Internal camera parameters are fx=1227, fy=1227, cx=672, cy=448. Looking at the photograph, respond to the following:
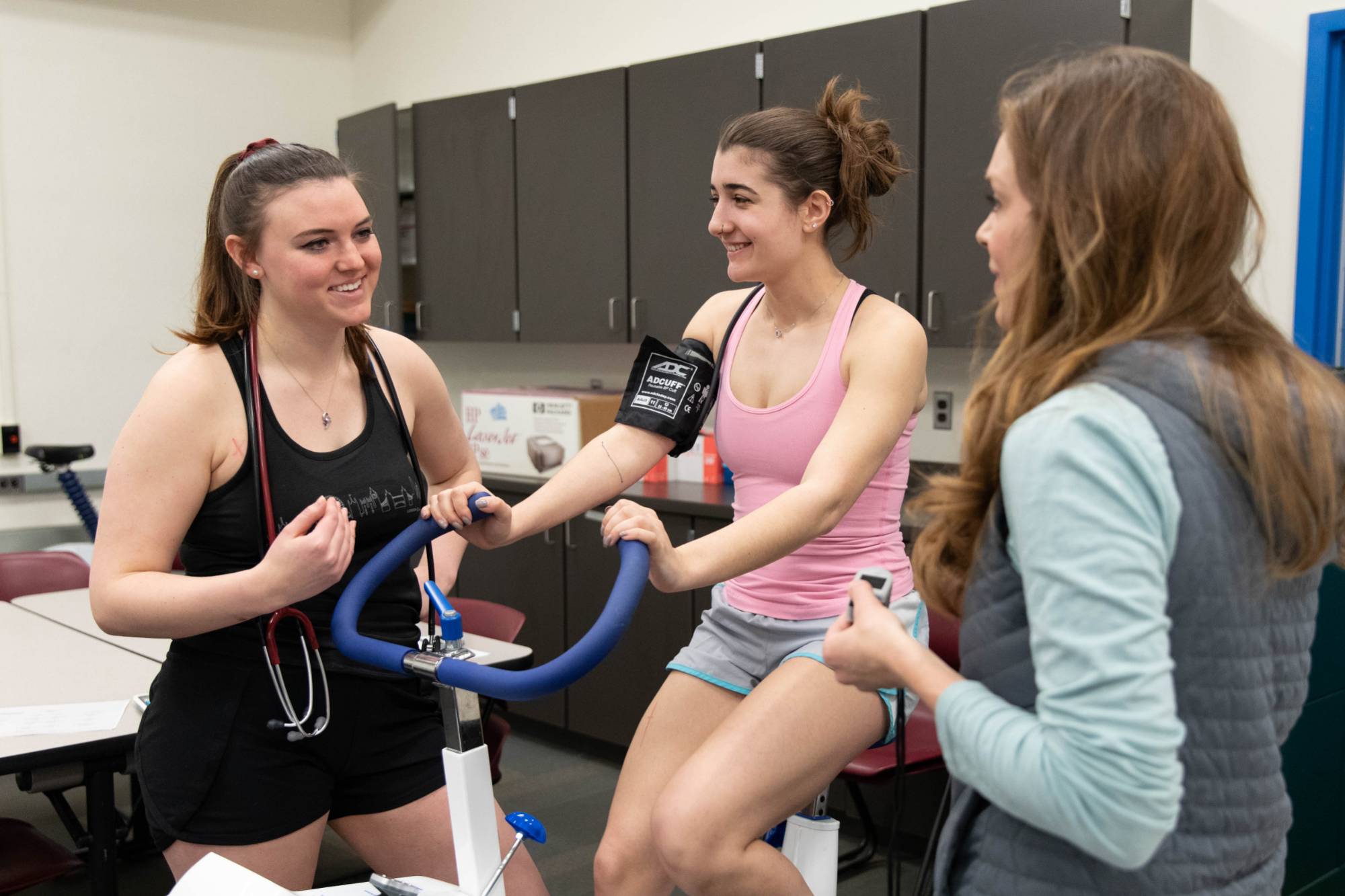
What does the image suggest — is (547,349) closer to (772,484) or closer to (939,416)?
(939,416)

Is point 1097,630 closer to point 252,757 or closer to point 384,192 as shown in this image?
point 252,757

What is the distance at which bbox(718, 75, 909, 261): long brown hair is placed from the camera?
190 centimetres

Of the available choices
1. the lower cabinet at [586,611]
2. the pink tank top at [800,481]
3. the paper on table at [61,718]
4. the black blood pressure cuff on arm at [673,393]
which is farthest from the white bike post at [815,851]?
the lower cabinet at [586,611]

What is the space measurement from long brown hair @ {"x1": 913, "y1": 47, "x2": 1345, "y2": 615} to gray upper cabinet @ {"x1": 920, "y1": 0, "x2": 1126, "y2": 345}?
226 cm

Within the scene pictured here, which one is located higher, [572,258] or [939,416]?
[572,258]

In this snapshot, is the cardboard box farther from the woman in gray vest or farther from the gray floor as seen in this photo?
the woman in gray vest

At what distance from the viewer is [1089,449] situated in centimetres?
93

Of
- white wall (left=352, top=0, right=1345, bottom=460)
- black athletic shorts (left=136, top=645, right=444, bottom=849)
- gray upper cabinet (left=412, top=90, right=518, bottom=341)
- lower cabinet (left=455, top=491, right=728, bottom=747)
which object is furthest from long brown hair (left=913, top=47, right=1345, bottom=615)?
gray upper cabinet (left=412, top=90, right=518, bottom=341)

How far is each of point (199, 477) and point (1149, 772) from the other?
4.24 feet

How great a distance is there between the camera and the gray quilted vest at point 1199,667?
97 cm

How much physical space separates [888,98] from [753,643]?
6.89 feet

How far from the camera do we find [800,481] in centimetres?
183

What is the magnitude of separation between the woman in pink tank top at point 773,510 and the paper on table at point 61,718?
938 millimetres

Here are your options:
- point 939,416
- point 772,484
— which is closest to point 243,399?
point 772,484
